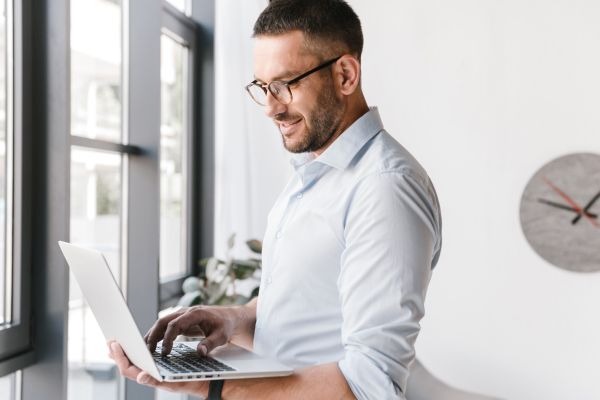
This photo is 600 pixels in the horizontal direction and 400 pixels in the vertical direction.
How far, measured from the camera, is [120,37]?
2760 millimetres

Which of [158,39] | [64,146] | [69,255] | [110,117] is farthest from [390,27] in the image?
[69,255]

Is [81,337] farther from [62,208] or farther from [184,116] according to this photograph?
[184,116]

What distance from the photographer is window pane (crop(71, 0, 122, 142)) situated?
2.40m

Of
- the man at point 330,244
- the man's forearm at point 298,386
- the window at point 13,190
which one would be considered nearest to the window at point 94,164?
the window at point 13,190

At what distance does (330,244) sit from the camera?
44.8 inches

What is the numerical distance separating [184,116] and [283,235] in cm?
224

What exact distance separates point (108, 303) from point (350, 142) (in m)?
0.51

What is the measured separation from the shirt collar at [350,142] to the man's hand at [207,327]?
0.38 meters

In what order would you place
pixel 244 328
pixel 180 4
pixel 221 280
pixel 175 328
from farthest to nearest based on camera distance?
pixel 180 4
pixel 221 280
pixel 244 328
pixel 175 328

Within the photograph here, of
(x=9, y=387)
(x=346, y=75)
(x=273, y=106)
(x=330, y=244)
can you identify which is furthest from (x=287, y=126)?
(x=9, y=387)

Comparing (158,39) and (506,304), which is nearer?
(158,39)

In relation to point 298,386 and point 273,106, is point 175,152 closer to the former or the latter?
point 273,106

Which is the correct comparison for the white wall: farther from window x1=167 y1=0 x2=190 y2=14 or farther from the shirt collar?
the shirt collar

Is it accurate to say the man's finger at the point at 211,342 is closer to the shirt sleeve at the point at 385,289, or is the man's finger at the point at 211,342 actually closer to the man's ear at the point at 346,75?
the shirt sleeve at the point at 385,289
